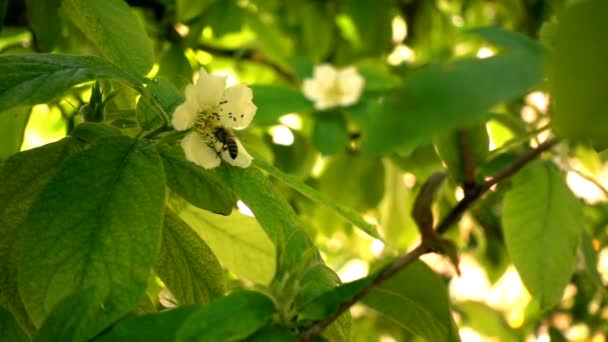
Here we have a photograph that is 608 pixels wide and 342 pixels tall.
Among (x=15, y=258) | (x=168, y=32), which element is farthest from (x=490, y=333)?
(x=15, y=258)

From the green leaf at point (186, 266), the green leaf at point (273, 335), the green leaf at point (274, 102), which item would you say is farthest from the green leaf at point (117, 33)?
the green leaf at point (274, 102)

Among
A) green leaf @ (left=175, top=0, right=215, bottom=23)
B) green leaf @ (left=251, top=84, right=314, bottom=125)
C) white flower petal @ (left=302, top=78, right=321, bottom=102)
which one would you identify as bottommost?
green leaf @ (left=251, top=84, right=314, bottom=125)

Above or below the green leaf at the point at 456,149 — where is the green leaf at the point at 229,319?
below

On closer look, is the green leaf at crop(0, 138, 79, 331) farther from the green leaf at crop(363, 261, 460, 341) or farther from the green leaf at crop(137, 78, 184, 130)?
the green leaf at crop(363, 261, 460, 341)

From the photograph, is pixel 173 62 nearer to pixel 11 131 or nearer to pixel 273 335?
pixel 11 131

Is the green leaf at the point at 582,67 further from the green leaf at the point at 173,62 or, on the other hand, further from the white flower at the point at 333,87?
the white flower at the point at 333,87

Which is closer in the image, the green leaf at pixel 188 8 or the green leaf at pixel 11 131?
the green leaf at pixel 11 131

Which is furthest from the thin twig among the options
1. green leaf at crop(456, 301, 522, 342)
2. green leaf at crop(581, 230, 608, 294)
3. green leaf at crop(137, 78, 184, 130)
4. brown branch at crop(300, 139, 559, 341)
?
green leaf at crop(456, 301, 522, 342)
